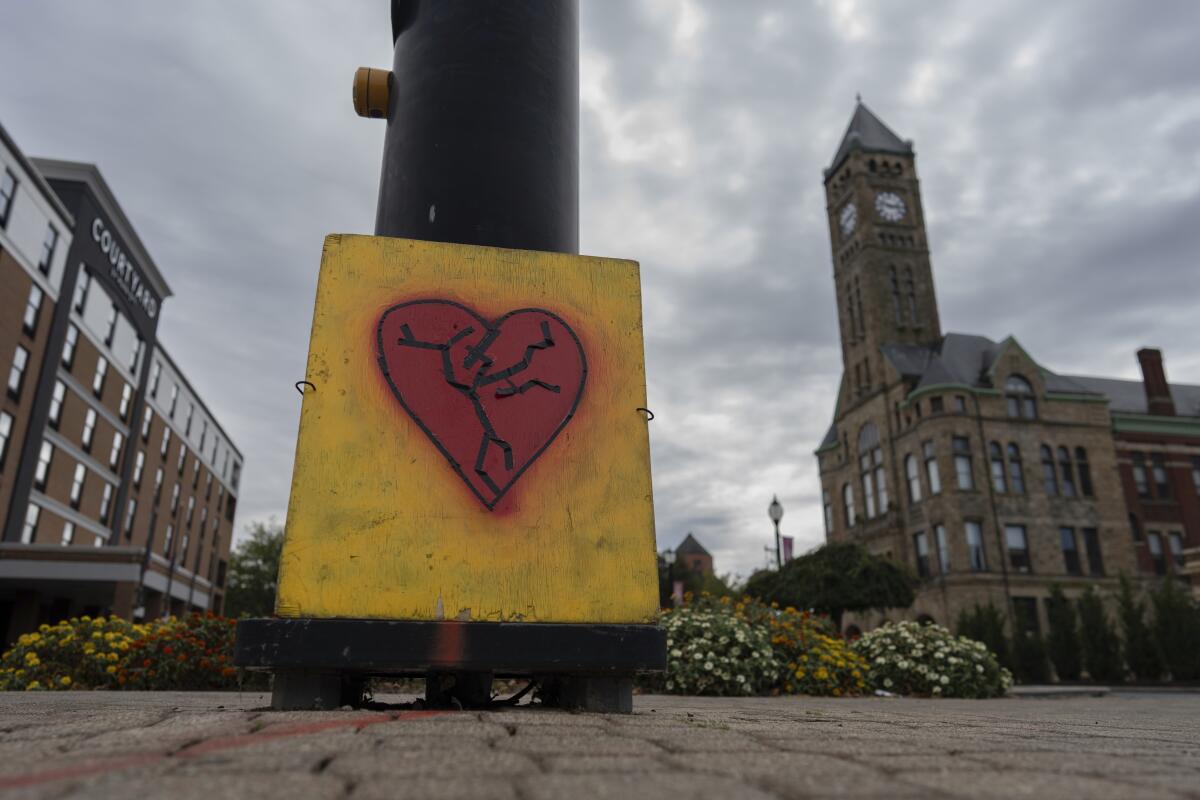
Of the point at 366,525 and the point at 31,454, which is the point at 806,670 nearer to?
the point at 366,525

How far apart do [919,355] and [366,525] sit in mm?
40581

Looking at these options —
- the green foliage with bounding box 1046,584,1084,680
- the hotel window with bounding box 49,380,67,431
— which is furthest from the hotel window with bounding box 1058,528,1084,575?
the hotel window with bounding box 49,380,67,431

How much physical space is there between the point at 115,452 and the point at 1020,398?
1739 inches

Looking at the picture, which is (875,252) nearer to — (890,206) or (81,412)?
(890,206)

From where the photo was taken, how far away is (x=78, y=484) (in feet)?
110

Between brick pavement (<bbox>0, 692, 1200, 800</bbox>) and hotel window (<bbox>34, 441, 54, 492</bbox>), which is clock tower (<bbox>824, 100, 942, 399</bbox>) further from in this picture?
brick pavement (<bbox>0, 692, 1200, 800</bbox>)

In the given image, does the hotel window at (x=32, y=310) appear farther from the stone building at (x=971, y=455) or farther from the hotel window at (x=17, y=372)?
the stone building at (x=971, y=455)

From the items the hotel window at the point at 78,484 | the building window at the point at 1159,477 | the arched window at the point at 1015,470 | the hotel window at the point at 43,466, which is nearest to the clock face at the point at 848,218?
the arched window at the point at 1015,470

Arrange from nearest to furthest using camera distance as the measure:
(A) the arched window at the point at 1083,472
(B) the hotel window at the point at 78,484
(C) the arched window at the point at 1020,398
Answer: (B) the hotel window at the point at 78,484, (A) the arched window at the point at 1083,472, (C) the arched window at the point at 1020,398

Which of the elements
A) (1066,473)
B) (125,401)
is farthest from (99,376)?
(1066,473)

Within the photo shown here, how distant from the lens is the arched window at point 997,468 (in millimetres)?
34844

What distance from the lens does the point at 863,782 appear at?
1.51 m

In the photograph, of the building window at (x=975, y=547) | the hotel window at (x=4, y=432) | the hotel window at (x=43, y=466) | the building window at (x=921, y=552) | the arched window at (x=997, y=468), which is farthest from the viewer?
the building window at (x=921, y=552)

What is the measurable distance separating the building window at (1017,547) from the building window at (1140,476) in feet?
28.2
